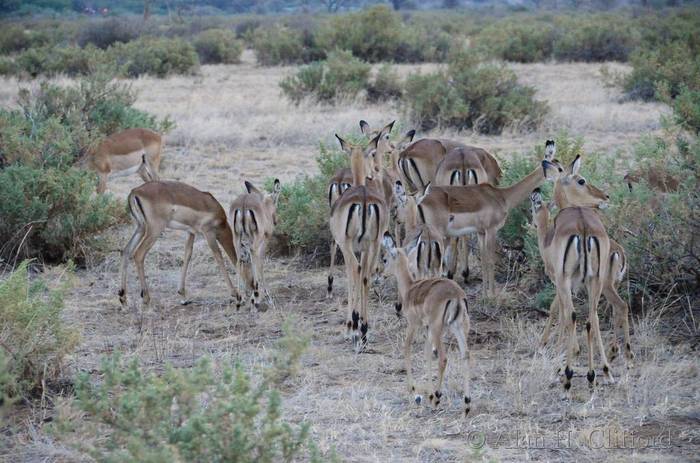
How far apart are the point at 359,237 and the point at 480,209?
1296 mm

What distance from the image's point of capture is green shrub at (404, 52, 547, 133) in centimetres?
1512

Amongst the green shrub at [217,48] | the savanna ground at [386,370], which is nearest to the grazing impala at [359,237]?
the savanna ground at [386,370]

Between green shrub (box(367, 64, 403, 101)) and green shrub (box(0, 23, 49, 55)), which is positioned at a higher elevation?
green shrub (box(367, 64, 403, 101))

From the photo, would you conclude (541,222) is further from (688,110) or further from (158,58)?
(158,58)

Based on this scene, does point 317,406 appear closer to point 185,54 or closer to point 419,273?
point 419,273

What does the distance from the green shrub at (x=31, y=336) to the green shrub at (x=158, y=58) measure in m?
18.2

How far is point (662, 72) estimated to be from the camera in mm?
17188

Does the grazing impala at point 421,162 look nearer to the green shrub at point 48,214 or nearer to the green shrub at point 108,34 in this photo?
the green shrub at point 48,214

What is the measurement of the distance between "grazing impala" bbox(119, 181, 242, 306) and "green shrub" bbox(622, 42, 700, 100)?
10.2 meters

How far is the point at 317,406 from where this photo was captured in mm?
5605

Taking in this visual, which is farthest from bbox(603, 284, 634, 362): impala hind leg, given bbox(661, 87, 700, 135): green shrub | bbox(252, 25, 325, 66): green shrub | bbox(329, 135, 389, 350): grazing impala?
bbox(252, 25, 325, 66): green shrub

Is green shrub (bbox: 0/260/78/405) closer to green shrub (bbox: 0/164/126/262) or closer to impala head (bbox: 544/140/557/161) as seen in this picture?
green shrub (bbox: 0/164/126/262)

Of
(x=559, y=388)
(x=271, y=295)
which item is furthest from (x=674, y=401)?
(x=271, y=295)

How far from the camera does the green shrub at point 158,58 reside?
2378 cm
